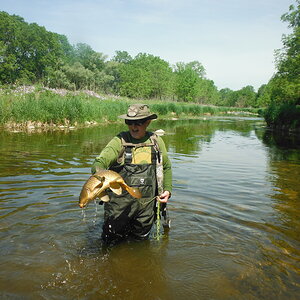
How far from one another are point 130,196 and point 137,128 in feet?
3.12

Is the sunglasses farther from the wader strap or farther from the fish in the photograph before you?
the fish

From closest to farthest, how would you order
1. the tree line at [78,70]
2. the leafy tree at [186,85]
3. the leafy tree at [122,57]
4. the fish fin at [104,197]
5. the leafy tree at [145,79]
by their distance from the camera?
the fish fin at [104,197] → the tree line at [78,70] → the leafy tree at [145,79] → the leafy tree at [186,85] → the leafy tree at [122,57]

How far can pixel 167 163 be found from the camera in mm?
4531

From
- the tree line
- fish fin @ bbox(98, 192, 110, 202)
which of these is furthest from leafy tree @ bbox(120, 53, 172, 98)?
fish fin @ bbox(98, 192, 110, 202)

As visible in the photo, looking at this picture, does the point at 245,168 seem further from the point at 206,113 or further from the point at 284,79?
the point at 206,113

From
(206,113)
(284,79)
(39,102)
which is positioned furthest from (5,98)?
(206,113)

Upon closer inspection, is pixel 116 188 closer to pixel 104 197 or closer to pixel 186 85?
pixel 104 197

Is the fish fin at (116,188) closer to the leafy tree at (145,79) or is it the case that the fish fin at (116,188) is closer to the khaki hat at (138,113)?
the khaki hat at (138,113)

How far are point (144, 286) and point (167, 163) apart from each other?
180 cm

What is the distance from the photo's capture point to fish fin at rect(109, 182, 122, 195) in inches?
137

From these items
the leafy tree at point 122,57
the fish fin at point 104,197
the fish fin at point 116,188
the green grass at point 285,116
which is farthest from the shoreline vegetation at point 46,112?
the leafy tree at point 122,57

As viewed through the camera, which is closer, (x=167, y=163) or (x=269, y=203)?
(x=167, y=163)

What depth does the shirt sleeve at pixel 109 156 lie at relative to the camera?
3.89 metres

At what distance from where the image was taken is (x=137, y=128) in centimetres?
412
